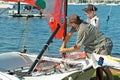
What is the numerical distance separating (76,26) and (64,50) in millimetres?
493

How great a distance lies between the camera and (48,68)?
8.74 meters

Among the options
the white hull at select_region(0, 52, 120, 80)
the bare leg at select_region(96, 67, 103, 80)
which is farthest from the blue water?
the bare leg at select_region(96, 67, 103, 80)

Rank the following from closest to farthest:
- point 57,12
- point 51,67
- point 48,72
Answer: point 48,72 < point 51,67 < point 57,12

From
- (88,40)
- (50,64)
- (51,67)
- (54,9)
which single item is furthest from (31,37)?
(88,40)

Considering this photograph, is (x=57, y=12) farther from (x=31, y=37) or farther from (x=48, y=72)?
(x=31, y=37)

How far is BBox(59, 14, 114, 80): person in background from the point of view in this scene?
7.99 metres

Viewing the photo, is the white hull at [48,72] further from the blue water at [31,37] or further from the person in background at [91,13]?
the person in background at [91,13]

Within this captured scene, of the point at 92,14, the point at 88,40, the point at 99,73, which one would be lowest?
the point at 99,73

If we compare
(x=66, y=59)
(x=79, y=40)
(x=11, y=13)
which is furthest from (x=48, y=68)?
(x=11, y=13)

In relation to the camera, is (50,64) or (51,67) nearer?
(51,67)

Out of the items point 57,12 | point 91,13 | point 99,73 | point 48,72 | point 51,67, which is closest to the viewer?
point 48,72

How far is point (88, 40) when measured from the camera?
8.12 m

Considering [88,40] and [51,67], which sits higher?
[88,40]

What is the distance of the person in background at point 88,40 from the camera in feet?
26.2
